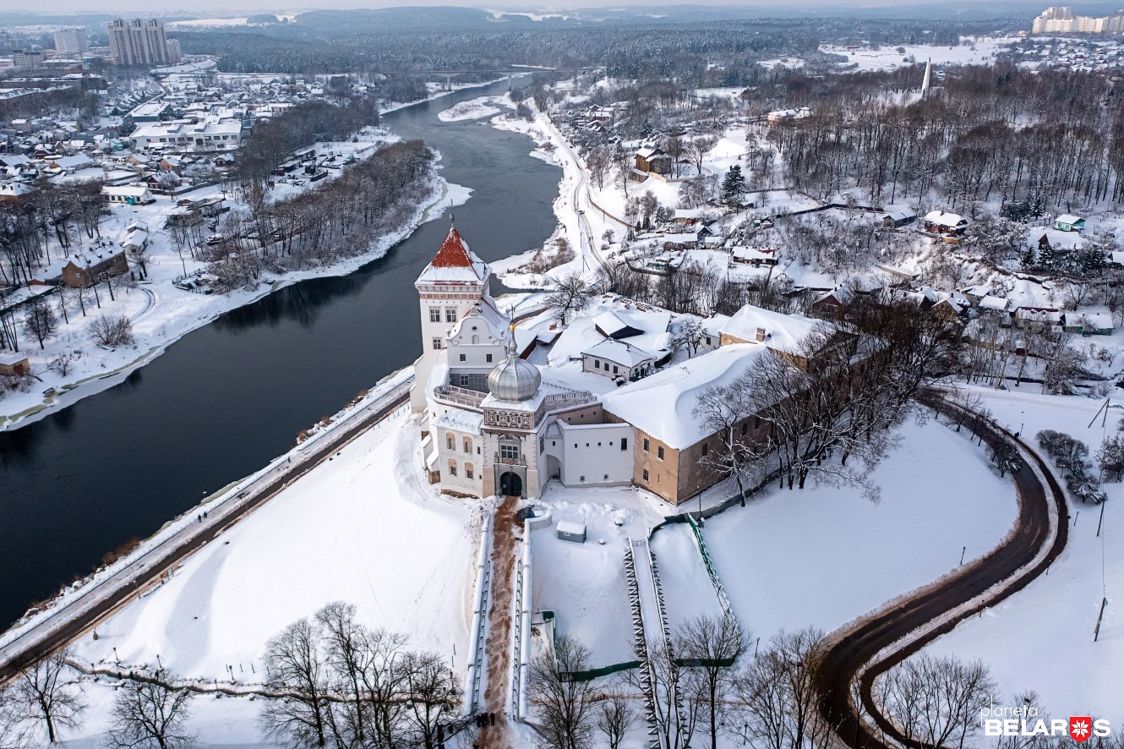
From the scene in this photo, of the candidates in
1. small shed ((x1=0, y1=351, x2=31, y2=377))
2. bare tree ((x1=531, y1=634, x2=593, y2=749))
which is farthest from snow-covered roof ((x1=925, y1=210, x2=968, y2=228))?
small shed ((x1=0, y1=351, x2=31, y2=377))

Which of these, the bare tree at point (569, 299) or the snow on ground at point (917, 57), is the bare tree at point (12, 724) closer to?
the bare tree at point (569, 299)

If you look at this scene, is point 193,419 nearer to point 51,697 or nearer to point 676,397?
point 51,697

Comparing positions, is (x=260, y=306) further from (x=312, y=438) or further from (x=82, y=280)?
(x=312, y=438)

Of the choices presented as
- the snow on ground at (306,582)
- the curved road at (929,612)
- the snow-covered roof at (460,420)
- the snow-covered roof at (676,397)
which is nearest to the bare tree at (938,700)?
the curved road at (929,612)

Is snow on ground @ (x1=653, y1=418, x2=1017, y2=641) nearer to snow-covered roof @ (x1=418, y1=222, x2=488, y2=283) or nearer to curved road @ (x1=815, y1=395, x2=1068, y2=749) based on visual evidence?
curved road @ (x1=815, y1=395, x2=1068, y2=749)

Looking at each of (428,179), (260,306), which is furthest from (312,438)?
(428,179)
